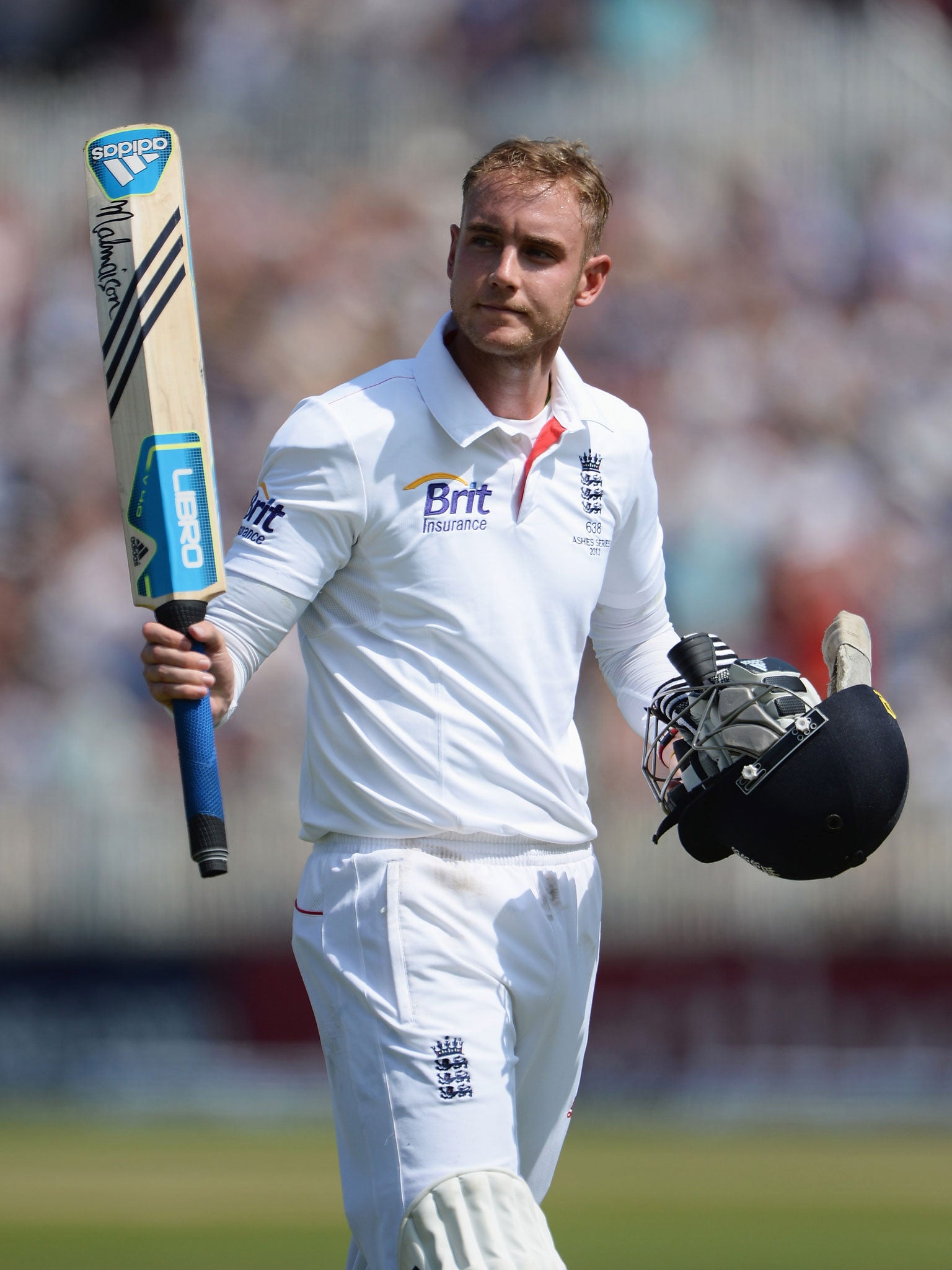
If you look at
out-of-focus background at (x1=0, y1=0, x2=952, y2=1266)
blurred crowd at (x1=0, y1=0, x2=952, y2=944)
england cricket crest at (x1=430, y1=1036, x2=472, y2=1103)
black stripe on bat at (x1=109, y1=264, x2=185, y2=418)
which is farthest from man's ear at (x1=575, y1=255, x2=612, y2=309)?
blurred crowd at (x1=0, y1=0, x2=952, y2=944)

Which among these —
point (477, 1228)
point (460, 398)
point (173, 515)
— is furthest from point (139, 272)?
point (477, 1228)

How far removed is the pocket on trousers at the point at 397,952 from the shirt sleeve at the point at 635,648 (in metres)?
0.68

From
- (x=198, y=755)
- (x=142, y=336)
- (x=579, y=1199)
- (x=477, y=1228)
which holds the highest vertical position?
(x=142, y=336)

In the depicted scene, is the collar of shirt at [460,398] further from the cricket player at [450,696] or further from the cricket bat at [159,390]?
the cricket bat at [159,390]

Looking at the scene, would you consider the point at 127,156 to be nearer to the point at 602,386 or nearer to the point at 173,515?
the point at 173,515

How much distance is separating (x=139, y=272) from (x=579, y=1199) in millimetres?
3581

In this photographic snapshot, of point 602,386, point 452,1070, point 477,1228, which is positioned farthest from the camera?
point 602,386

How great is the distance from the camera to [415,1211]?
2229mm

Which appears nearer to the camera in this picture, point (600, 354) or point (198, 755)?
point (198, 755)

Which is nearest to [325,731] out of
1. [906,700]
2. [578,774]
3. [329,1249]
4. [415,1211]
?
[578,774]

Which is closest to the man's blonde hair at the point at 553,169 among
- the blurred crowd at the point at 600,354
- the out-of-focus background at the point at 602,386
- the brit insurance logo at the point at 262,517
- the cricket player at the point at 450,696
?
the cricket player at the point at 450,696

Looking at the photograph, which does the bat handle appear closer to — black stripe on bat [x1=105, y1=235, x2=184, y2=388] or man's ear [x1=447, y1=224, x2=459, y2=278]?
black stripe on bat [x1=105, y1=235, x2=184, y2=388]

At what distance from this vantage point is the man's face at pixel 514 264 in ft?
8.35

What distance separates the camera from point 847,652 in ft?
8.66
